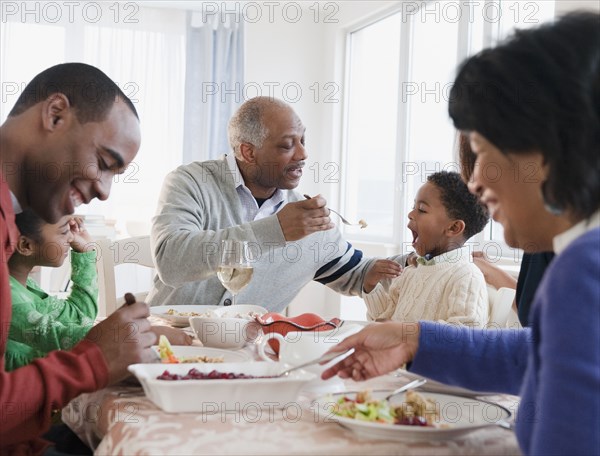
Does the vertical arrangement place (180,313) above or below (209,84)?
below

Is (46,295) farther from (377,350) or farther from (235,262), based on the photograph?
(377,350)

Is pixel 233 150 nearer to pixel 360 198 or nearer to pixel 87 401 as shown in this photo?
pixel 87 401

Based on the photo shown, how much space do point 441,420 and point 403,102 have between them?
4005 millimetres

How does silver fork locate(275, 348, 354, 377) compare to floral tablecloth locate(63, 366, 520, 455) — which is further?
silver fork locate(275, 348, 354, 377)

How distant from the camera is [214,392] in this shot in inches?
36.5

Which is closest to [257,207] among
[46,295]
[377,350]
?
[46,295]

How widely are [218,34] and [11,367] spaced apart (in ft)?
16.1

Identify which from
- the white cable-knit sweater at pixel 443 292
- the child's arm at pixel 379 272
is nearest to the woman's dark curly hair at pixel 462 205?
the white cable-knit sweater at pixel 443 292

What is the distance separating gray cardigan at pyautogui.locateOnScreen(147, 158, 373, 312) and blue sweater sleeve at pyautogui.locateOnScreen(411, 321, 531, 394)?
1.11 m

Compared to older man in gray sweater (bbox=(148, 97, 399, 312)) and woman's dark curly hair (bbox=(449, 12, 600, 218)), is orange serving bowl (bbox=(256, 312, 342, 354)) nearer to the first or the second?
woman's dark curly hair (bbox=(449, 12, 600, 218))

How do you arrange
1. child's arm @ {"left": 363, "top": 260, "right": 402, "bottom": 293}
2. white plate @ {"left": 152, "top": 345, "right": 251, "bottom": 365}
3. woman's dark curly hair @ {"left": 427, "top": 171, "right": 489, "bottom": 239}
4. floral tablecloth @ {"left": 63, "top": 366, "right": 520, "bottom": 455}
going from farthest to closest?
child's arm @ {"left": 363, "top": 260, "right": 402, "bottom": 293} → woman's dark curly hair @ {"left": 427, "top": 171, "right": 489, "bottom": 239} → white plate @ {"left": 152, "top": 345, "right": 251, "bottom": 365} → floral tablecloth @ {"left": 63, "top": 366, "right": 520, "bottom": 455}

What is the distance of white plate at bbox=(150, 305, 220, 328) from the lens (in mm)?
1735

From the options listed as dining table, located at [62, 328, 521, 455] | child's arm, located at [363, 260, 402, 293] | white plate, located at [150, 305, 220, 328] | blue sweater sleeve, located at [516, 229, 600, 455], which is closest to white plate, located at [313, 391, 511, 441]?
dining table, located at [62, 328, 521, 455]

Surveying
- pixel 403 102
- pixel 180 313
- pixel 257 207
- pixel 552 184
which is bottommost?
pixel 180 313
